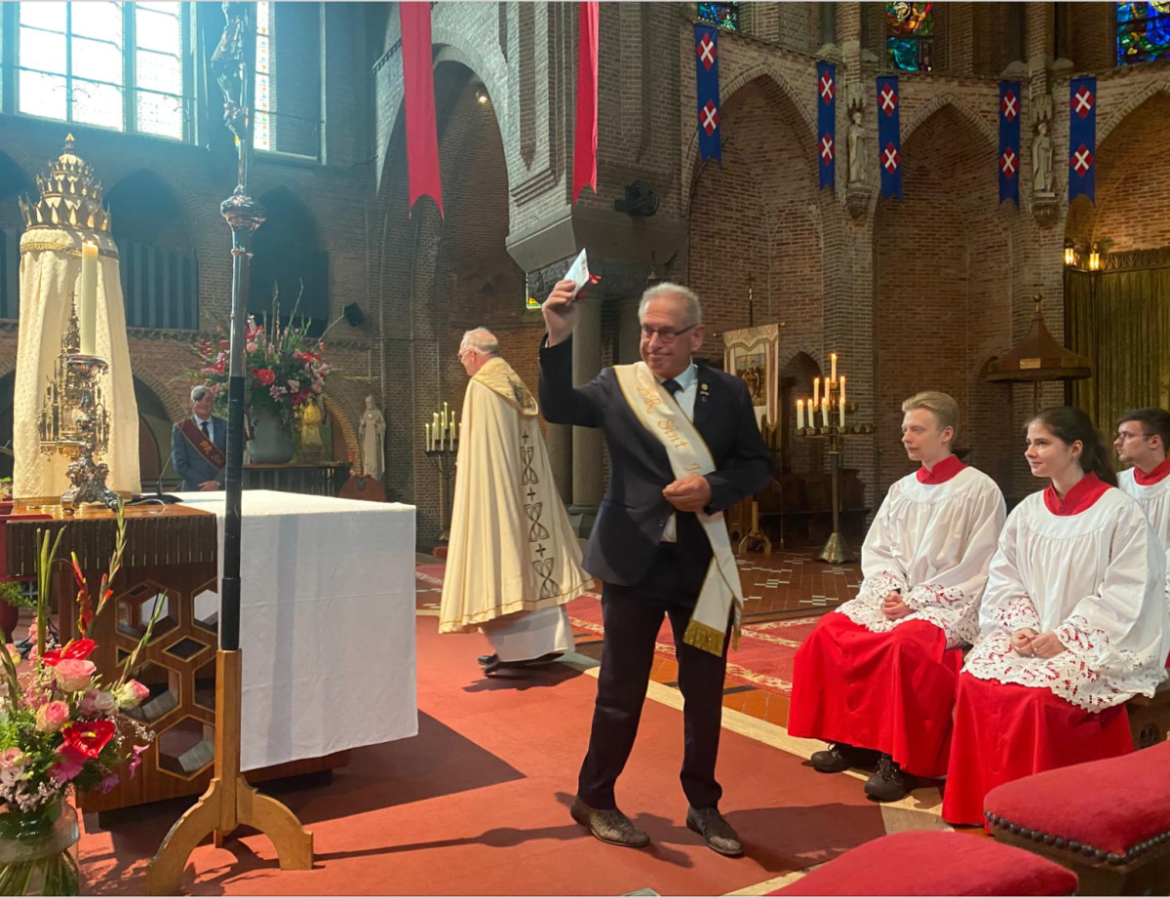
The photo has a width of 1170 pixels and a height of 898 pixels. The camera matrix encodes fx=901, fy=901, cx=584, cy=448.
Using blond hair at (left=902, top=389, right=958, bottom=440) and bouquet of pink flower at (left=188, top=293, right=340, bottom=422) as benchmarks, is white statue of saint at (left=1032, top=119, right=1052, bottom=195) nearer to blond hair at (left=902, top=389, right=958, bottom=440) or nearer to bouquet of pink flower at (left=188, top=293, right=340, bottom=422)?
bouquet of pink flower at (left=188, top=293, right=340, bottom=422)

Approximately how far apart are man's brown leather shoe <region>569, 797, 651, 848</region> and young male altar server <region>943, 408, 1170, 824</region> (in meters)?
1.07

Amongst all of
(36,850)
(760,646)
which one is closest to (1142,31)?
(760,646)

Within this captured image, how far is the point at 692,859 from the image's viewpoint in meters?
2.76

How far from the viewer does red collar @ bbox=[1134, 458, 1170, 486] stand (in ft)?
14.6

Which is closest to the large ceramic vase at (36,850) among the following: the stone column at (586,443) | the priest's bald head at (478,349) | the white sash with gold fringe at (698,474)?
the white sash with gold fringe at (698,474)

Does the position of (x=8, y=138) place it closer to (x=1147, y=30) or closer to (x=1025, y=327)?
(x=1025, y=327)

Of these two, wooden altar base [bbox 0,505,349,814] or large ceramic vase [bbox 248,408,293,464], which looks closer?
wooden altar base [bbox 0,505,349,814]

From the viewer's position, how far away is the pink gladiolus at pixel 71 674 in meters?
2.19

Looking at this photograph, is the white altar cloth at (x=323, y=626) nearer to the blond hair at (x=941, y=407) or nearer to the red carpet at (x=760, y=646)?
the red carpet at (x=760, y=646)

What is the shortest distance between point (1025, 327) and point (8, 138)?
52.7ft

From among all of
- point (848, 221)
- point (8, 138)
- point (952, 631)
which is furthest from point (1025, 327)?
point (8, 138)

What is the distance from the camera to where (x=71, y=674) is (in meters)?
2.19

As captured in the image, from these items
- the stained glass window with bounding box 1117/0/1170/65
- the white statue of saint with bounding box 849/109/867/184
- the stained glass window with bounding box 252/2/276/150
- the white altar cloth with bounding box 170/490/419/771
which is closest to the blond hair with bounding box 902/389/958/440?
the white altar cloth with bounding box 170/490/419/771

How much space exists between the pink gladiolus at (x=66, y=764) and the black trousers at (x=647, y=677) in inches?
56.6
